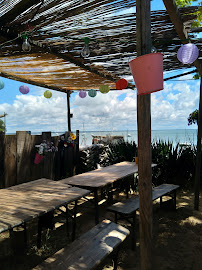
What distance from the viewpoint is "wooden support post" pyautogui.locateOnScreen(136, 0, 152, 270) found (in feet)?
5.63

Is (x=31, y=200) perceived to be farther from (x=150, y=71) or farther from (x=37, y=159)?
(x=37, y=159)

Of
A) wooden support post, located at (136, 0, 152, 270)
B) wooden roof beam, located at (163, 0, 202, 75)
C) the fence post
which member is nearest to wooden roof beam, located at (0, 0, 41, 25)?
wooden support post, located at (136, 0, 152, 270)

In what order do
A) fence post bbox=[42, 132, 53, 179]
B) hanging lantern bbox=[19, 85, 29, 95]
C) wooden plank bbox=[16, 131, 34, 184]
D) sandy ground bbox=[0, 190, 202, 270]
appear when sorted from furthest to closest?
hanging lantern bbox=[19, 85, 29, 95] < fence post bbox=[42, 132, 53, 179] < wooden plank bbox=[16, 131, 34, 184] < sandy ground bbox=[0, 190, 202, 270]

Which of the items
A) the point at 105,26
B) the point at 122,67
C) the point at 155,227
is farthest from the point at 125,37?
the point at 155,227

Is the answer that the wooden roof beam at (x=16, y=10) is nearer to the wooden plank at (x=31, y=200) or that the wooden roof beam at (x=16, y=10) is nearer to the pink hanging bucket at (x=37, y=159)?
the wooden plank at (x=31, y=200)

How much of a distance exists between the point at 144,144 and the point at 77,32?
1946 millimetres

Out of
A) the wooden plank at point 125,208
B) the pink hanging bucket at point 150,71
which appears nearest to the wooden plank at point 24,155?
the wooden plank at point 125,208

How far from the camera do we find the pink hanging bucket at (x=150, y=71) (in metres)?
1.44


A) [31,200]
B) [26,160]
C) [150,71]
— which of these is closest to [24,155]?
[26,160]

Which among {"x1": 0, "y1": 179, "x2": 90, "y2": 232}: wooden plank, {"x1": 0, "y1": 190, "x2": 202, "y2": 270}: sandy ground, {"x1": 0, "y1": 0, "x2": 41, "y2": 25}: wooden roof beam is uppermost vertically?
{"x1": 0, "y1": 0, "x2": 41, "y2": 25}: wooden roof beam

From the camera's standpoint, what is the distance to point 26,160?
12.1ft

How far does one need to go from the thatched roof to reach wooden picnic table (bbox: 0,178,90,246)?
1.79 metres

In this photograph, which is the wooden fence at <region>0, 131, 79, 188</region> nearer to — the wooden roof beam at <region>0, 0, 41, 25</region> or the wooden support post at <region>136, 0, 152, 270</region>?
the wooden roof beam at <region>0, 0, 41, 25</region>

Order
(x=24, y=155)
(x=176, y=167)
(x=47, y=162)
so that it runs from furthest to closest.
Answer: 1. (x=176, y=167)
2. (x=47, y=162)
3. (x=24, y=155)
